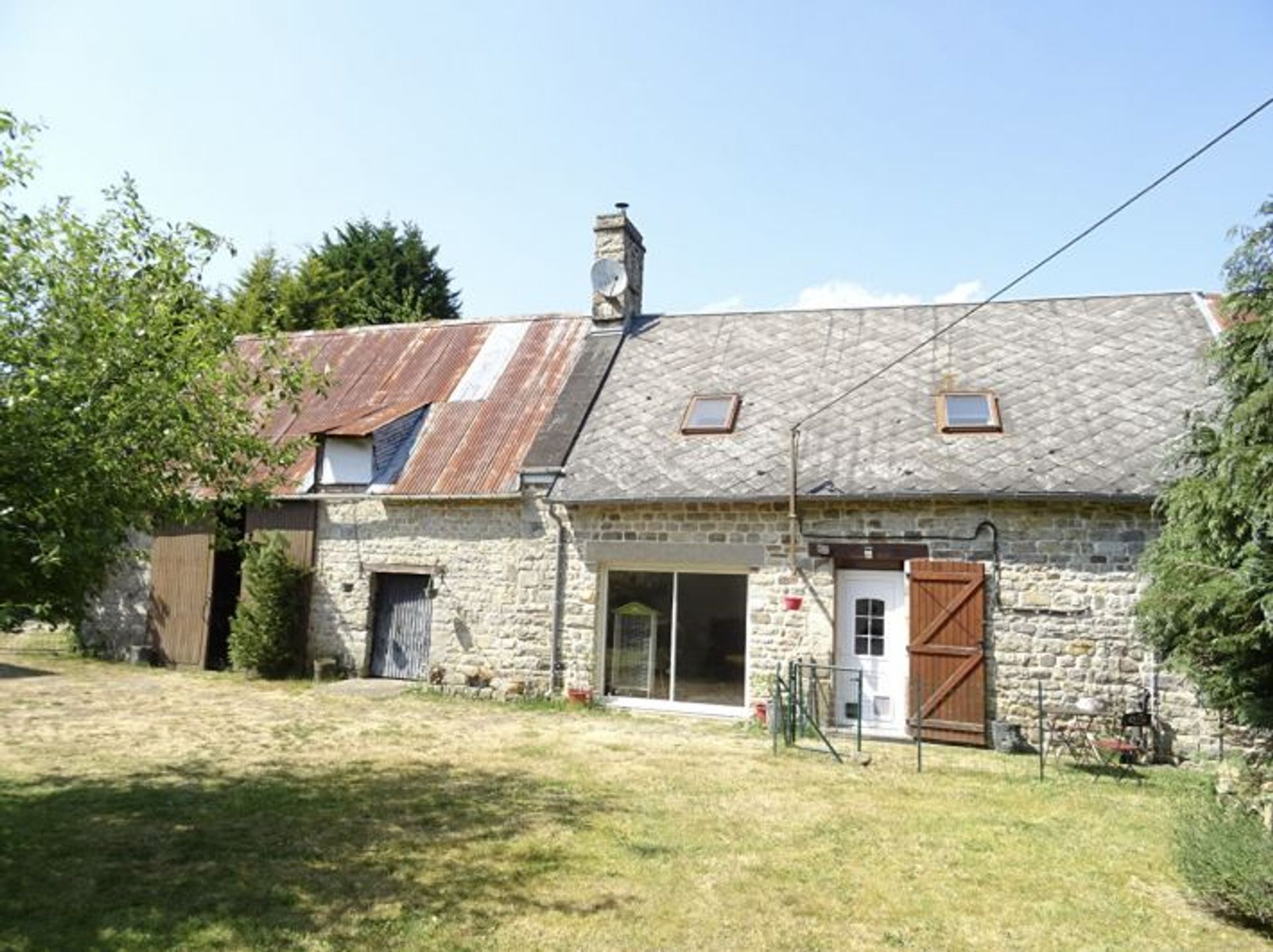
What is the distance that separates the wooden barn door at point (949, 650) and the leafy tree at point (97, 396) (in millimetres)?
7539

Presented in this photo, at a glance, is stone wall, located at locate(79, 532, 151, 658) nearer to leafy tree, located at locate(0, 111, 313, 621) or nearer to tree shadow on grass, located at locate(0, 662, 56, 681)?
tree shadow on grass, located at locate(0, 662, 56, 681)

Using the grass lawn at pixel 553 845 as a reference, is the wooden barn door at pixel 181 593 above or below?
above

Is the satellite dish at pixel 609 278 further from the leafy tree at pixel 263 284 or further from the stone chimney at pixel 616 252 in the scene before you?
the leafy tree at pixel 263 284

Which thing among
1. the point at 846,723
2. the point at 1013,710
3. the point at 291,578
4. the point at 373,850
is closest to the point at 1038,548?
the point at 1013,710

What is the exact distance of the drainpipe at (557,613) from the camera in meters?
12.4

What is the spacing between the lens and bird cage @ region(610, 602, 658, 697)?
39.9 ft

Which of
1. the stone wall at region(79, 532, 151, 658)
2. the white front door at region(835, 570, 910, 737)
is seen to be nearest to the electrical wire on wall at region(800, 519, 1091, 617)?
the white front door at region(835, 570, 910, 737)

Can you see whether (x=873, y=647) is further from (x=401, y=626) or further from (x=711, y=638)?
(x=401, y=626)

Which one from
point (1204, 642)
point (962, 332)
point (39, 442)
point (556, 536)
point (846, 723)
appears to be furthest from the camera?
point (962, 332)

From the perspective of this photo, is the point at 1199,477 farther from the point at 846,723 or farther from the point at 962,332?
the point at 962,332

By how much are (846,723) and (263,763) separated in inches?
262

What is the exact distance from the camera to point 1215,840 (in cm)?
536

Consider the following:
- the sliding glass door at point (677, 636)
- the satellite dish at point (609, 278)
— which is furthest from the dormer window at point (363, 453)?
the sliding glass door at point (677, 636)

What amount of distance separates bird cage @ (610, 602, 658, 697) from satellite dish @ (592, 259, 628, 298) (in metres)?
5.86
